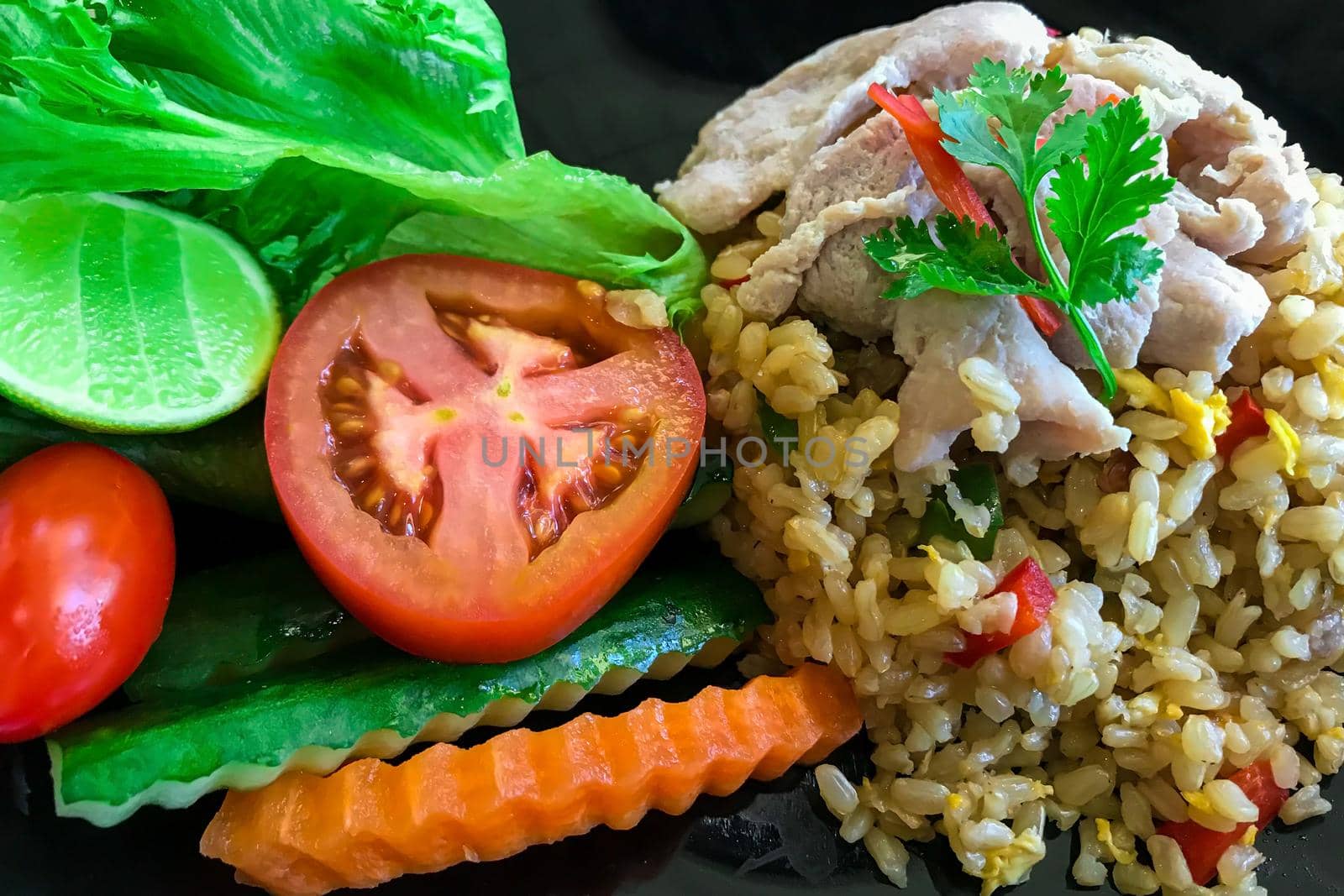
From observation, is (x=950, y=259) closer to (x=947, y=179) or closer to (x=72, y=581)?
(x=947, y=179)

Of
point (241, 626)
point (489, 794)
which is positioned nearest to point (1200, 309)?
point (489, 794)

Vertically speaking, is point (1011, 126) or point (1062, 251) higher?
point (1011, 126)

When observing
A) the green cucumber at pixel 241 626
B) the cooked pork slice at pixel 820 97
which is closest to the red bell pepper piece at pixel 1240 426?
the cooked pork slice at pixel 820 97

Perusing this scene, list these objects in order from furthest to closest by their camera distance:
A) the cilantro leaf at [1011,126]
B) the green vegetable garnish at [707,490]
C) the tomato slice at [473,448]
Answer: the green vegetable garnish at [707,490]
the tomato slice at [473,448]
the cilantro leaf at [1011,126]

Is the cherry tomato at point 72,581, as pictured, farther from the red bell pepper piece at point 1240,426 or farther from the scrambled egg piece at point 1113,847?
the red bell pepper piece at point 1240,426

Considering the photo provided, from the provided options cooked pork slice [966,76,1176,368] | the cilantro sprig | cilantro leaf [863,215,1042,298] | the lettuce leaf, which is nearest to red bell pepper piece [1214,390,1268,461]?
cooked pork slice [966,76,1176,368]

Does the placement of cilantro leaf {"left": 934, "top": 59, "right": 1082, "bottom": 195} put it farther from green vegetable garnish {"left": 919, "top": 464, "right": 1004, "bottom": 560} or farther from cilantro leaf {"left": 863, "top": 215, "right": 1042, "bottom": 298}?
green vegetable garnish {"left": 919, "top": 464, "right": 1004, "bottom": 560}
